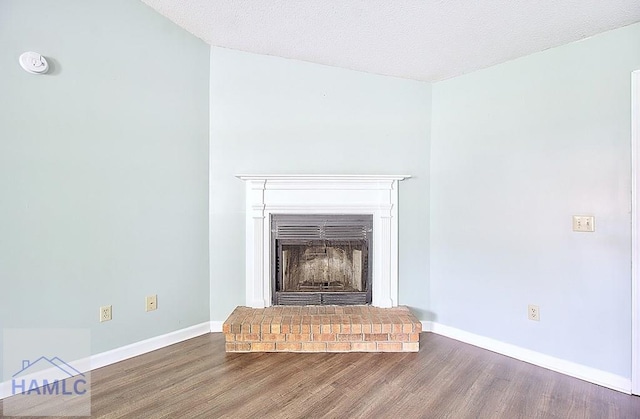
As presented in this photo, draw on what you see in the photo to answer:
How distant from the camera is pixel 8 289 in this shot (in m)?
1.74

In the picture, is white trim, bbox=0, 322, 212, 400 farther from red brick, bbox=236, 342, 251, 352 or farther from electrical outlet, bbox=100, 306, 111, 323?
red brick, bbox=236, 342, 251, 352

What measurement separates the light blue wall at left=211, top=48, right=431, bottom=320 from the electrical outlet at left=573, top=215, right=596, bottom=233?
1081 mm

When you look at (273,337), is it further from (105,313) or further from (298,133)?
→ (298,133)

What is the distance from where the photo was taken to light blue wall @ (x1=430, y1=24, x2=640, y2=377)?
1.90 m

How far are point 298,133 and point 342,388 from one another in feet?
6.46

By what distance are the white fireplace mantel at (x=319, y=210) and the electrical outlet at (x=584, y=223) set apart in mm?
1224

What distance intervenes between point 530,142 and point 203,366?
2.81 metres

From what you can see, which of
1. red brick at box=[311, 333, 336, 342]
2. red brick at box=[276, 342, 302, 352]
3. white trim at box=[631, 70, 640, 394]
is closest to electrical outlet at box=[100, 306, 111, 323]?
red brick at box=[276, 342, 302, 352]

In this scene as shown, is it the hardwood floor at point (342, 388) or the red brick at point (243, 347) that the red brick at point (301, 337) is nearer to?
the hardwood floor at point (342, 388)

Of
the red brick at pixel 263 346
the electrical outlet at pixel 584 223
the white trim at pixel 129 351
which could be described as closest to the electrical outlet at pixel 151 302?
the white trim at pixel 129 351

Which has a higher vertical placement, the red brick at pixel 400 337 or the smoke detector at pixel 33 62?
the smoke detector at pixel 33 62

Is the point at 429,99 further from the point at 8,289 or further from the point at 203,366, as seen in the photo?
the point at 8,289

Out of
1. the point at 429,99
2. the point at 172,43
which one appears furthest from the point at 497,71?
the point at 172,43

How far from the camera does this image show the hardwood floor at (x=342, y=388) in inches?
65.2
